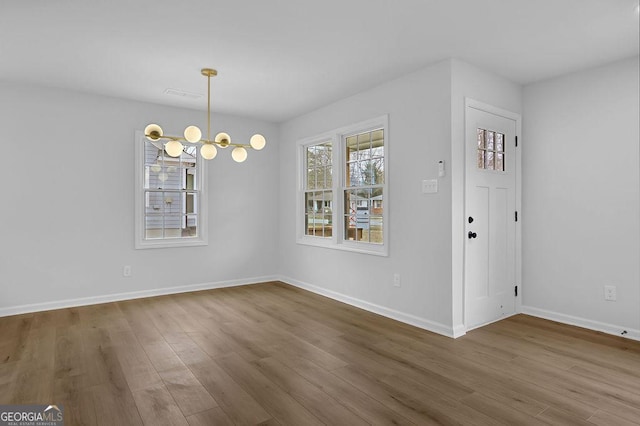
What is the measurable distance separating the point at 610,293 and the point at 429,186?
1.97 m

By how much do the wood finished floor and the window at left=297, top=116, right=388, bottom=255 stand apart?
3.72ft

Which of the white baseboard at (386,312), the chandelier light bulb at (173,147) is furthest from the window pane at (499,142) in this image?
the chandelier light bulb at (173,147)

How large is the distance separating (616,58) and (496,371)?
10.0ft

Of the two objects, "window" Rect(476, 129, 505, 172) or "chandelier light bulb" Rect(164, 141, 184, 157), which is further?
"window" Rect(476, 129, 505, 172)

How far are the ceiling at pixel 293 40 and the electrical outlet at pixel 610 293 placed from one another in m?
2.14

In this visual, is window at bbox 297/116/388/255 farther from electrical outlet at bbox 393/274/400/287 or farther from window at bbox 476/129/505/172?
window at bbox 476/129/505/172

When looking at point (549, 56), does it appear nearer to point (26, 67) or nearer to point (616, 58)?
point (616, 58)

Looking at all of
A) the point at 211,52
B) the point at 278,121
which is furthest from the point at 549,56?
the point at 278,121

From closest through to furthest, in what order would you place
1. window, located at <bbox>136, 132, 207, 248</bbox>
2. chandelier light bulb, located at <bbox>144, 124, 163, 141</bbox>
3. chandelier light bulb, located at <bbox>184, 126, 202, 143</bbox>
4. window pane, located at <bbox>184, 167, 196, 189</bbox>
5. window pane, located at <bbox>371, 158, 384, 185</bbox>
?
chandelier light bulb, located at <bbox>184, 126, 202, 143</bbox> → chandelier light bulb, located at <bbox>144, 124, 163, 141</bbox> → window pane, located at <bbox>371, 158, 384, 185</bbox> → window, located at <bbox>136, 132, 207, 248</bbox> → window pane, located at <bbox>184, 167, 196, 189</bbox>

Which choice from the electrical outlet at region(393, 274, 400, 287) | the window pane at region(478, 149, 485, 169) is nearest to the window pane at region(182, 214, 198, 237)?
the electrical outlet at region(393, 274, 400, 287)

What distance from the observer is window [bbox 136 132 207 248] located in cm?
501

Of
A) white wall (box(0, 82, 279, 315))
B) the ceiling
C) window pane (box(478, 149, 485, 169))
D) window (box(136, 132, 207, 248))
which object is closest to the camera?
the ceiling

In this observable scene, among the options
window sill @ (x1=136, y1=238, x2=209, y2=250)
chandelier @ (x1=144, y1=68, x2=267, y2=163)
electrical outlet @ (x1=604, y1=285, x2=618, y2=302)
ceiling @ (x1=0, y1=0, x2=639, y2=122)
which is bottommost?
electrical outlet @ (x1=604, y1=285, x2=618, y2=302)

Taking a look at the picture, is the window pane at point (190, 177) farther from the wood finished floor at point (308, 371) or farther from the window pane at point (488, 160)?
the window pane at point (488, 160)
